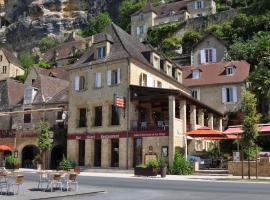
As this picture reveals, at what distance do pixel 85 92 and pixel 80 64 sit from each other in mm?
2791

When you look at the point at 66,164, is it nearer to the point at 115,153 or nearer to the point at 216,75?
the point at 115,153

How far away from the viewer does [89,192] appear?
16.1m

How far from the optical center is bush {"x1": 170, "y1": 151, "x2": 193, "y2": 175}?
30797 millimetres

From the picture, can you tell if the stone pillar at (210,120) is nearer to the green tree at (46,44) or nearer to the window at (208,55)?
the window at (208,55)

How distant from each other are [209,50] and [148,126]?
26.9 metres

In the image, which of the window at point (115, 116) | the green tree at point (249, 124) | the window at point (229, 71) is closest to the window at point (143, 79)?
the window at point (115, 116)

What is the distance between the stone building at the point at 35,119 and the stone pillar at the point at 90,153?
4.07m

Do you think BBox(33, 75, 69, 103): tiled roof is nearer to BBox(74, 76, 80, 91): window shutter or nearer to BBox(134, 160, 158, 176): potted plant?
BBox(74, 76, 80, 91): window shutter

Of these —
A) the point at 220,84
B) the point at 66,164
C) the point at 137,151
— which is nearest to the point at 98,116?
the point at 66,164

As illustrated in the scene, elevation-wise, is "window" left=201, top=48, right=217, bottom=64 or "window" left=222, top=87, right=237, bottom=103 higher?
"window" left=201, top=48, right=217, bottom=64

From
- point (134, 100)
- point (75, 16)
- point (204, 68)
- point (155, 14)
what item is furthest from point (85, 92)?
point (75, 16)

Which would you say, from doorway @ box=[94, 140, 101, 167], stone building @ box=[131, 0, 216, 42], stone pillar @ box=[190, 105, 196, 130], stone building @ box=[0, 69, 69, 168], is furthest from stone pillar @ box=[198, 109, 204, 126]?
stone building @ box=[131, 0, 216, 42]

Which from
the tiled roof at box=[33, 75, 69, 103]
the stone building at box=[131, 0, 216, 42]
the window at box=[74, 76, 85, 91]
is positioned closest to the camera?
the window at box=[74, 76, 85, 91]

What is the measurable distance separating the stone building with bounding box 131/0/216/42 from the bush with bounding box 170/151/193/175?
44282 millimetres
